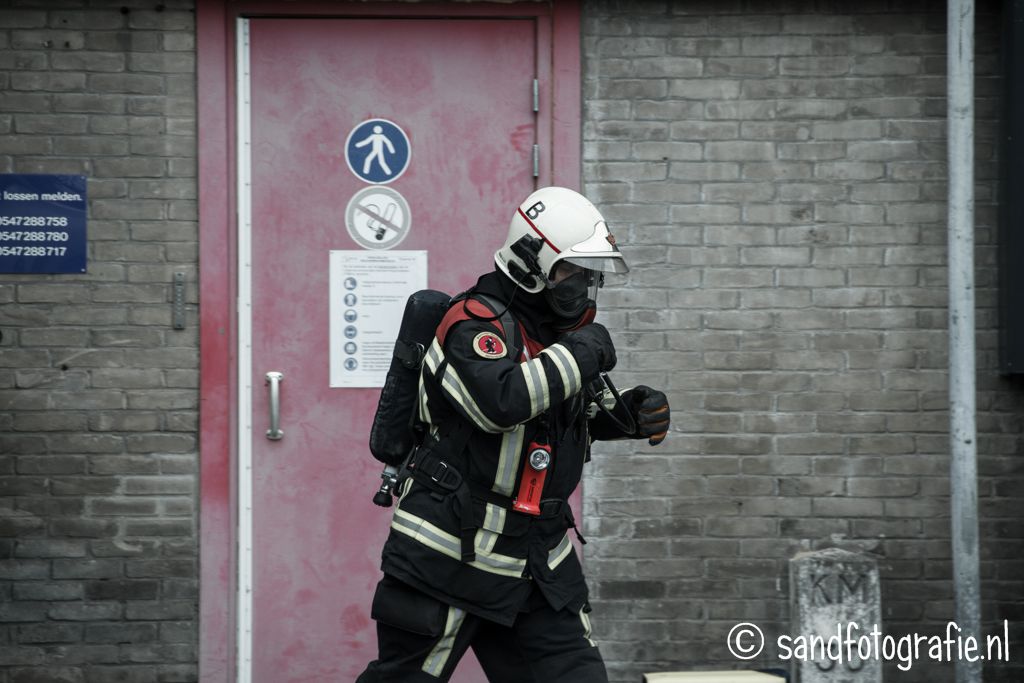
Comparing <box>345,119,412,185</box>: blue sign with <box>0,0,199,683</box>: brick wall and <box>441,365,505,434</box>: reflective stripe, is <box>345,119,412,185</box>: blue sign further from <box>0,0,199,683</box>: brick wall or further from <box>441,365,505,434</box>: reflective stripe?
<box>441,365,505,434</box>: reflective stripe

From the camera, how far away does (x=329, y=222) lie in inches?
200

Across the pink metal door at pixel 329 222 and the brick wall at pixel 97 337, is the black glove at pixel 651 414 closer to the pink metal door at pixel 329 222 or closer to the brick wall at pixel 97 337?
the pink metal door at pixel 329 222

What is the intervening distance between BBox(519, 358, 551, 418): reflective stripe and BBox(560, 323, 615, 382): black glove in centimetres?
11

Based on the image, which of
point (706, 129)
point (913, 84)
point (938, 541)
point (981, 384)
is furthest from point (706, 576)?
point (913, 84)

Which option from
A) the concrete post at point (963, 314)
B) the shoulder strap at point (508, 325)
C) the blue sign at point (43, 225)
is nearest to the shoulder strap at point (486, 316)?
the shoulder strap at point (508, 325)

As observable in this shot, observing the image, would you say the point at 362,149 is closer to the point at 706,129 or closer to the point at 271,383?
the point at 271,383

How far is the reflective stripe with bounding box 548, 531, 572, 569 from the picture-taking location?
3.50m

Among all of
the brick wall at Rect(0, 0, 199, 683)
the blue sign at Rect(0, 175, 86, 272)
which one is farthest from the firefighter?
the blue sign at Rect(0, 175, 86, 272)

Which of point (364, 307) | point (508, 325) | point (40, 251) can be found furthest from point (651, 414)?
point (40, 251)

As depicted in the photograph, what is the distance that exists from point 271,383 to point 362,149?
1049mm

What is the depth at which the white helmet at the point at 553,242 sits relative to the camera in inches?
135

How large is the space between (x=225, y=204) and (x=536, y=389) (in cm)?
229

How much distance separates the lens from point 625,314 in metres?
5.07

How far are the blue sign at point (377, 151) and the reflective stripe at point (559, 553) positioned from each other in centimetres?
209
